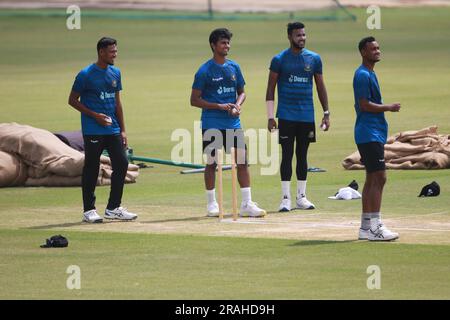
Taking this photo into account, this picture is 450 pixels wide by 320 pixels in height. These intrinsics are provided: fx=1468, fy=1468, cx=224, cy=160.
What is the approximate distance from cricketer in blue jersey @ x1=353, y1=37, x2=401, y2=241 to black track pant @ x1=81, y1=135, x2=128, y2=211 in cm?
364

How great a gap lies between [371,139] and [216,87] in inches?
128

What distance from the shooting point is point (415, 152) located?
24.0 metres

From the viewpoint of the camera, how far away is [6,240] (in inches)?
667

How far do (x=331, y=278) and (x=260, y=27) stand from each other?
53872mm

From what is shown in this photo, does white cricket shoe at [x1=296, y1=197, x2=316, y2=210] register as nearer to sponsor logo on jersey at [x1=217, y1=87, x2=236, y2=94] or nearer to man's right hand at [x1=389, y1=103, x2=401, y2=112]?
sponsor logo on jersey at [x1=217, y1=87, x2=236, y2=94]

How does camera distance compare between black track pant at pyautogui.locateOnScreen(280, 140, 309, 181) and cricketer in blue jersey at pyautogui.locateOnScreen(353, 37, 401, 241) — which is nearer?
cricketer in blue jersey at pyautogui.locateOnScreen(353, 37, 401, 241)

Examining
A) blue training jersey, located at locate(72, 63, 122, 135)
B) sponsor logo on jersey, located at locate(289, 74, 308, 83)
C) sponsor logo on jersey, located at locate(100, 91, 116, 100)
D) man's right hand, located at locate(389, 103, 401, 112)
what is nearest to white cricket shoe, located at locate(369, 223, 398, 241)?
man's right hand, located at locate(389, 103, 401, 112)

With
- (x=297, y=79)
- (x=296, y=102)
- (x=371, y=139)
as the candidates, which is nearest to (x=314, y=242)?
(x=371, y=139)

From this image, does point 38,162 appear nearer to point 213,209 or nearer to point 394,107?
point 213,209

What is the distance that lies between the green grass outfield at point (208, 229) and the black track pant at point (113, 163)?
1.70ft

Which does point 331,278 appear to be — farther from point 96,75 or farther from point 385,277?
point 96,75

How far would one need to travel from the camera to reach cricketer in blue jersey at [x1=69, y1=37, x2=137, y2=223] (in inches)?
728
